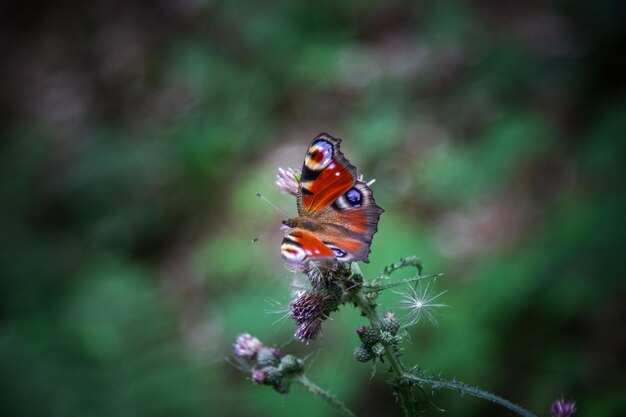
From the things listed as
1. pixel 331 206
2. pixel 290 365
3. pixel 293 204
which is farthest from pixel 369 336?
pixel 293 204

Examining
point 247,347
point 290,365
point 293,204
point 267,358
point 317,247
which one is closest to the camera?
point 317,247

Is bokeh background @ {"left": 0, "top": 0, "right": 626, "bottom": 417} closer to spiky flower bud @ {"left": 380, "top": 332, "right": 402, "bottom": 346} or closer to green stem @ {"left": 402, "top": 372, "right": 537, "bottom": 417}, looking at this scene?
spiky flower bud @ {"left": 380, "top": 332, "right": 402, "bottom": 346}

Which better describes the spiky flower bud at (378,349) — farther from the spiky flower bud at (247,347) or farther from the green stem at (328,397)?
the spiky flower bud at (247,347)

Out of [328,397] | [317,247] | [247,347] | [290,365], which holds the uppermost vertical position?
[317,247]

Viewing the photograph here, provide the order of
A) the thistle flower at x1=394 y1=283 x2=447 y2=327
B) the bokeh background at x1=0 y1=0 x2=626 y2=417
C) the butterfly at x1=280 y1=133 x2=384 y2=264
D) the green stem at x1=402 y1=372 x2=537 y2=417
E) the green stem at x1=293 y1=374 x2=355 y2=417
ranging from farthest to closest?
1. the bokeh background at x1=0 y1=0 x2=626 y2=417
2. the thistle flower at x1=394 y1=283 x2=447 y2=327
3. the butterfly at x1=280 y1=133 x2=384 y2=264
4. the green stem at x1=293 y1=374 x2=355 y2=417
5. the green stem at x1=402 y1=372 x2=537 y2=417

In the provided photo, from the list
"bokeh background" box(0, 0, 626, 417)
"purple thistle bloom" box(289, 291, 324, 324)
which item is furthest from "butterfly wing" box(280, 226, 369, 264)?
"bokeh background" box(0, 0, 626, 417)

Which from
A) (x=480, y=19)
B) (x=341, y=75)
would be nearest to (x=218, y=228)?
(x=341, y=75)

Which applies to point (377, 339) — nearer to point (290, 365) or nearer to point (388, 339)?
point (388, 339)
